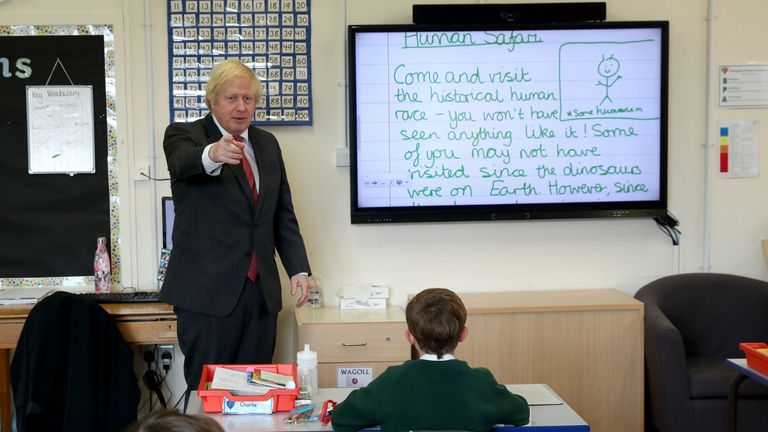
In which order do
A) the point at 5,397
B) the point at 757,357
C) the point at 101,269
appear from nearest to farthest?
the point at 757,357 < the point at 5,397 < the point at 101,269

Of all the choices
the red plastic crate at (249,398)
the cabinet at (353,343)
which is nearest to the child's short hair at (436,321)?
the red plastic crate at (249,398)

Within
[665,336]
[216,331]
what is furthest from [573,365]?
[216,331]

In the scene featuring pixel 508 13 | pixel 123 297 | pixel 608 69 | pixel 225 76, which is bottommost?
pixel 123 297

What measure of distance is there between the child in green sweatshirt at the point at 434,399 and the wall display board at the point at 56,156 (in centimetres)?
228

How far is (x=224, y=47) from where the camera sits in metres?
3.84

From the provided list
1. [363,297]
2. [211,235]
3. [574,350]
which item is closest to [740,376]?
[574,350]

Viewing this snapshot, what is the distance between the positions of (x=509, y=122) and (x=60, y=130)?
6.89 feet

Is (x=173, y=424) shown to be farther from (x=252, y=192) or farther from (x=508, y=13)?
(x=508, y=13)

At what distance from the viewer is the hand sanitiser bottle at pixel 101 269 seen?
12.4 feet

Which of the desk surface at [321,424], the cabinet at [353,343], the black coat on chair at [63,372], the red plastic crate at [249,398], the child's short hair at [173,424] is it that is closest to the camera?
the child's short hair at [173,424]

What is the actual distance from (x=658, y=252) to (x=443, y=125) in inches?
49.8

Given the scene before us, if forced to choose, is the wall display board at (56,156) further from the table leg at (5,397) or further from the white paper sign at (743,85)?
the white paper sign at (743,85)

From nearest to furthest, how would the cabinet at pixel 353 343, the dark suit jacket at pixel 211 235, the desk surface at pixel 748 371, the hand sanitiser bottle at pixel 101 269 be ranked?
the desk surface at pixel 748 371 → the dark suit jacket at pixel 211 235 → the cabinet at pixel 353 343 → the hand sanitiser bottle at pixel 101 269

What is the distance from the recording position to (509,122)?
3906mm
